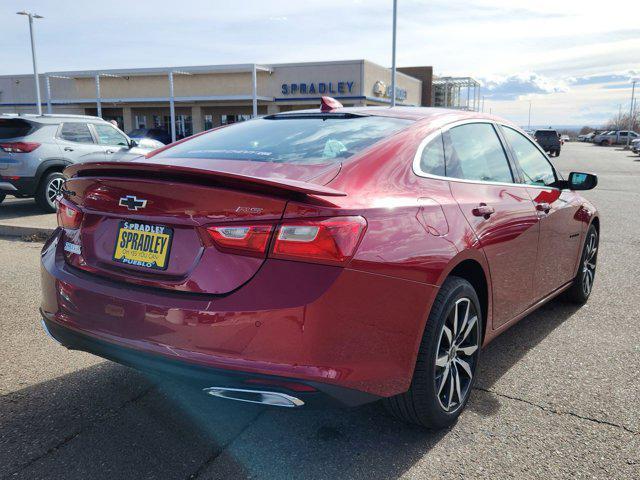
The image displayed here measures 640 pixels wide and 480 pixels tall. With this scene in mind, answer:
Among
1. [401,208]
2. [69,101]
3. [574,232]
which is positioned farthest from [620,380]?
[69,101]

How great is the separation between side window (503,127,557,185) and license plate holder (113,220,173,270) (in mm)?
2627

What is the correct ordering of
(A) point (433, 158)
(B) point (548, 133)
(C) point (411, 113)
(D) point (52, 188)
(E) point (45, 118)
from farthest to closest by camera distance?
(B) point (548, 133) < (E) point (45, 118) < (D) point (52, 188) < (C) point (411, 113) < (A) point (433, 158)

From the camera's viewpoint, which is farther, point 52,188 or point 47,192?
point 52,188

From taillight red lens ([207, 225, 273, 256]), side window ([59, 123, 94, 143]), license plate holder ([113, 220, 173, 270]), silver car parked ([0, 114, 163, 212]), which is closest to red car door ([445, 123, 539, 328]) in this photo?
taillight red lens ([207, 225, 273, 256])

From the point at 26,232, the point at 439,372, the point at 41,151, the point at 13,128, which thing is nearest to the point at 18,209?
the point at 41,151

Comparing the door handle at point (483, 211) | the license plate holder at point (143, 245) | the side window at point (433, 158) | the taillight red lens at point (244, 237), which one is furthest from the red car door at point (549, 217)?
the license plate holder at point (143, 245)

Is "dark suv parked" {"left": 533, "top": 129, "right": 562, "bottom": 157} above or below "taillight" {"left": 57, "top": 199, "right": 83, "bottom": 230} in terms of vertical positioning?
below

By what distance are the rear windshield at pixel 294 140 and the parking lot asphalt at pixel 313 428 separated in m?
1.37

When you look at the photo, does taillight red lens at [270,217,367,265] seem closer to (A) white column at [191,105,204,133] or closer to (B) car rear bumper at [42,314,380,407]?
(B) car rear bumper at [42,314,380,407]

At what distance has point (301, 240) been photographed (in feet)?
7.22

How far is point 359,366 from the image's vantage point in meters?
2.33

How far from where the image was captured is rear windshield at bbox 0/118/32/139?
32.3 feet

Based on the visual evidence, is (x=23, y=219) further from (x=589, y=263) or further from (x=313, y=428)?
(x=589, y=263)

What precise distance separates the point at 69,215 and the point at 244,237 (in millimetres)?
1087
